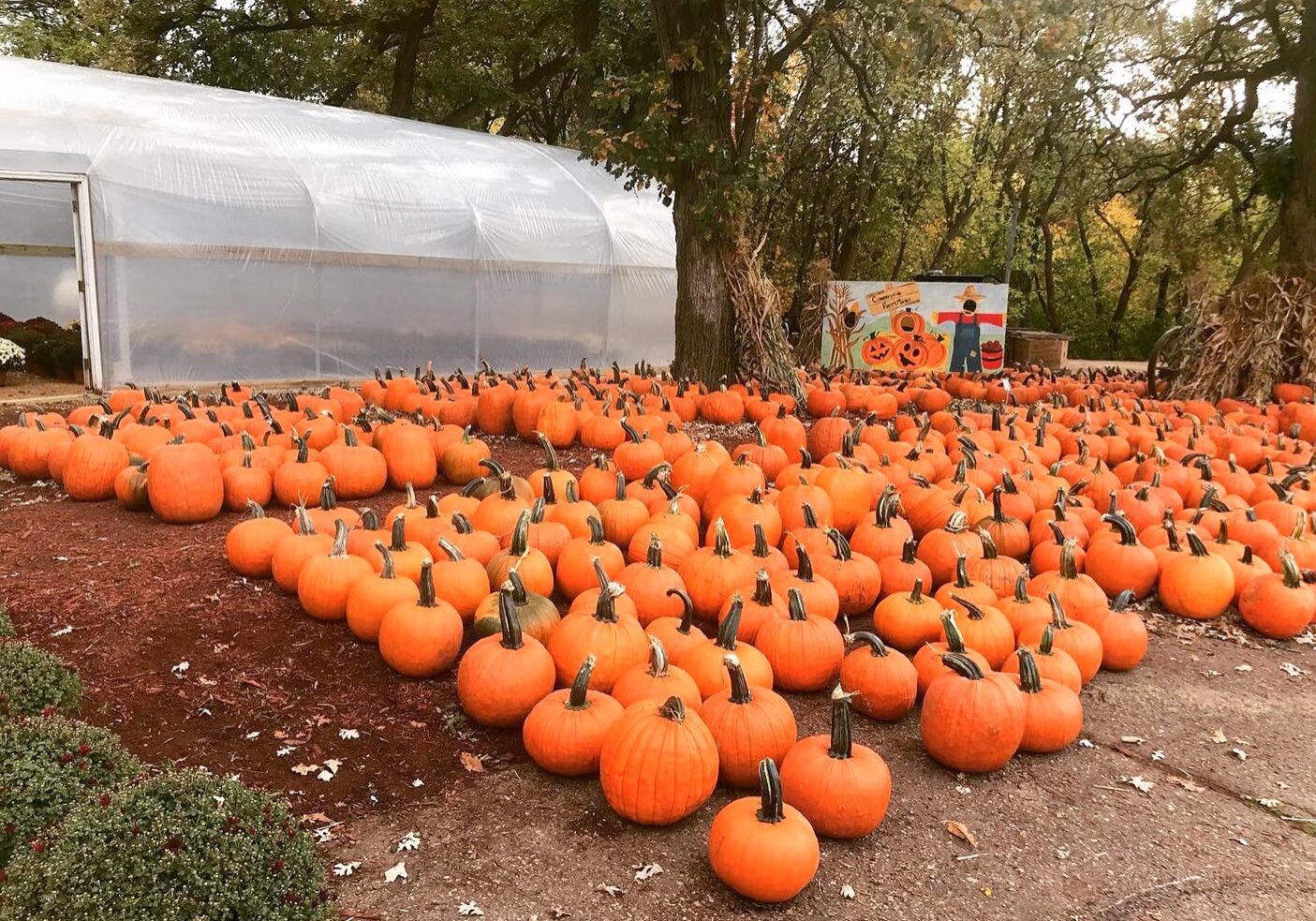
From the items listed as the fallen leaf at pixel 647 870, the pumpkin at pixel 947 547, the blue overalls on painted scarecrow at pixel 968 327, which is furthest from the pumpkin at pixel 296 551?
the blue overalls on painted scarecrow at pixel 968 327

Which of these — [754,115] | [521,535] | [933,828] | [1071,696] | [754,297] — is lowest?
[933,828]

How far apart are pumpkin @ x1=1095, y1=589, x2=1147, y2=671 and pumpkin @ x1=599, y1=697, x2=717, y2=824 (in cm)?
222

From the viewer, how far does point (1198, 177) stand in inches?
601

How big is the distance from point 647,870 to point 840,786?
2.03 ft

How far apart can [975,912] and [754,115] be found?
8654mm

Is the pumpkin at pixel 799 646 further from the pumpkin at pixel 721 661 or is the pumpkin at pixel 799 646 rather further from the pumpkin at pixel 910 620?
the pumpkin at pixel 910 620

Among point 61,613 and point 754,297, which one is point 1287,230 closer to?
point 754,297

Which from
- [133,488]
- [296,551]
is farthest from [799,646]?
[133,488]

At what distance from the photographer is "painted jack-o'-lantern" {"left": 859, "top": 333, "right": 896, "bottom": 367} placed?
1351cm

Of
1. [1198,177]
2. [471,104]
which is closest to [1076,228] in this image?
[1198,177]

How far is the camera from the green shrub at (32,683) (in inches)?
112

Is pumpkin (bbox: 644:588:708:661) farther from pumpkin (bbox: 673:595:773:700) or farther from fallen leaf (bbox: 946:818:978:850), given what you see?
fallen leaf (bbox: 946:818:978:850)

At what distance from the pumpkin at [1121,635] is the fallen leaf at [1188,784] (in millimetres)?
875

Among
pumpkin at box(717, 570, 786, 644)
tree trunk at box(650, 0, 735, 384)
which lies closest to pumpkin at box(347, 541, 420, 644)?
pumpkin at box(717, 570, 786, 644)
